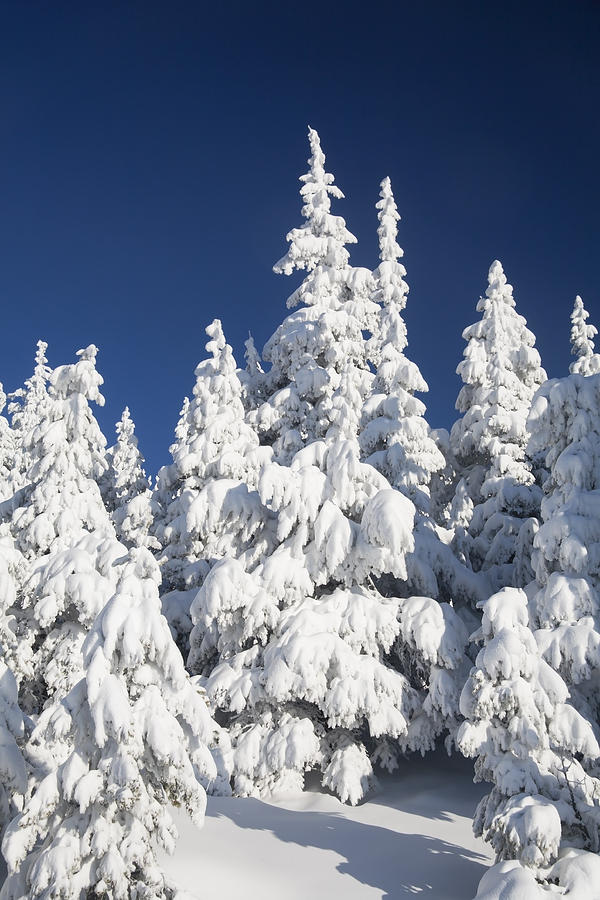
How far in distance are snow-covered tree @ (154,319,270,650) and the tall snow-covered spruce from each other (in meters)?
1.27

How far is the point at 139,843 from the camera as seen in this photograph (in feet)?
26.6

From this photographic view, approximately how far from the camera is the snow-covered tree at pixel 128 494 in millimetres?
18453

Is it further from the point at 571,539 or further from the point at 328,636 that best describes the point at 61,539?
the point at 571,539

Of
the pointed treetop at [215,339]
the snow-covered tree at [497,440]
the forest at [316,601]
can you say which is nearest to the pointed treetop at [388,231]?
the forest at [316,601]

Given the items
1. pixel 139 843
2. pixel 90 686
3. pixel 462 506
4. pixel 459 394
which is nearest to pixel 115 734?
pixel 90 686

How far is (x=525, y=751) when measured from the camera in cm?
995

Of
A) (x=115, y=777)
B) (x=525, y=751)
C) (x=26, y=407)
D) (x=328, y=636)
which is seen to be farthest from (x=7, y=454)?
(x=525, y=751)

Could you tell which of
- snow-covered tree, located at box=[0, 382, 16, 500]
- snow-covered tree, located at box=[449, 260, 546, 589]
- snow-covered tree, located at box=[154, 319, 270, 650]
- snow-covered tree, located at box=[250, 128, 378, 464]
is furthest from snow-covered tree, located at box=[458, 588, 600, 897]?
snow-covered tree, located at box=[0, 382, 16, 500]

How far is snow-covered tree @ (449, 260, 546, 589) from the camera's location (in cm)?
1945

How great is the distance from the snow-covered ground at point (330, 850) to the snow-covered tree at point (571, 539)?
383cm

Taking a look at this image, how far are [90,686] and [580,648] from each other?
912 cm

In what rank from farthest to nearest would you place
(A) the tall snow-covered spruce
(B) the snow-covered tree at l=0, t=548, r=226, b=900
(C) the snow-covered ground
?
(A) the tall snow-covered spruce, (C) the snow-covered ground, (B) the snow-covered tree at l=0, t=548, r=226, b=900

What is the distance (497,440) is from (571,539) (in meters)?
8.07

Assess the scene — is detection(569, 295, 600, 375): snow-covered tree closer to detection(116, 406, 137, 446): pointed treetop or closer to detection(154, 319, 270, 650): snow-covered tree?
detection(154, 319, 270, 650): snow-covered tree
